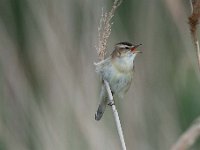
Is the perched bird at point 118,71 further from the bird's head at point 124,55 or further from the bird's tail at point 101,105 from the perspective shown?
the bird's tail at point 101,105

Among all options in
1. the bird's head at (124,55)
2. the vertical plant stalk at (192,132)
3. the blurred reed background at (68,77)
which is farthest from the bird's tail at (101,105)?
the vertical plant stalk at (192,132)

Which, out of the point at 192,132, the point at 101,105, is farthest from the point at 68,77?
the point at 192,132

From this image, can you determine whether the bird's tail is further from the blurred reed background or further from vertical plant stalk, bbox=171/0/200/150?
vertical plant stalk, bbox=171/0/200/150

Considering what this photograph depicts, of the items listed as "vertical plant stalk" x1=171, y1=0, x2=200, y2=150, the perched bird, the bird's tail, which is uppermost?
"vertical plant stalk" x1=171, y1=0, x2=200, y2=150

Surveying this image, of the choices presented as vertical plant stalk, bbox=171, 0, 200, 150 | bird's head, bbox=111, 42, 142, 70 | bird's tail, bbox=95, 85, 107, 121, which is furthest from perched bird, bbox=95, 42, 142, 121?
vertical plant stalk, bbox=171, 0, 200, 150

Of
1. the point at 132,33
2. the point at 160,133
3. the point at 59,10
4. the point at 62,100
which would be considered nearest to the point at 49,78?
the point at 62,100

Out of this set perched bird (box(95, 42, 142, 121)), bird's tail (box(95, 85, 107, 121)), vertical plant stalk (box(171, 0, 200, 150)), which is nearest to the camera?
vertical plant stalk (box(171, 0, 200, 150))

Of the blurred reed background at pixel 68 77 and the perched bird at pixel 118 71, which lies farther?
the perched bird at pixel 118 71

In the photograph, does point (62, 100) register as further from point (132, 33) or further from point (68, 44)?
point (132, 33)

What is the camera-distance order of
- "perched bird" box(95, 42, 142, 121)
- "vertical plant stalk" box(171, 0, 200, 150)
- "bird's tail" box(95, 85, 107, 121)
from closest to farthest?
Answer: 1. "vertical plant stalk" box(171, 0, 200, 150)
2. "bird's tail" box(95, 85, 107, 121)
3. "perched bird" box(95, 42, 142, 121)
